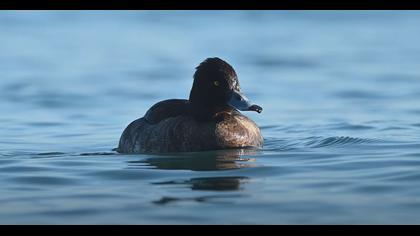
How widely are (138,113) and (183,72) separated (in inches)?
221

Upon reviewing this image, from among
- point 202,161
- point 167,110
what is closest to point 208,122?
point 167,110

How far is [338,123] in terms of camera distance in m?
14.6

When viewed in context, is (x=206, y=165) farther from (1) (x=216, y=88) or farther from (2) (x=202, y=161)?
(1) (x=216, y=88)

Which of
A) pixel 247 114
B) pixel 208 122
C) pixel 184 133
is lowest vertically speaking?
pixel 184 133

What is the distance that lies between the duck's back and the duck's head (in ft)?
0.61

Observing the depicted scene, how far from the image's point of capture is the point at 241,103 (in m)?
11.5

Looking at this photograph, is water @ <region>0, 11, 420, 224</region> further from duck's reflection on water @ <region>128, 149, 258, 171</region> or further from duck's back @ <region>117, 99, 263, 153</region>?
duck's back @ <region>117, 99, 263, 153</region>

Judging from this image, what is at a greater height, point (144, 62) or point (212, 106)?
point (144, 62)

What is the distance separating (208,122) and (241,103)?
410 millimetres

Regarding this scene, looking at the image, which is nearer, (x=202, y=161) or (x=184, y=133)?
(x=202, y=161)

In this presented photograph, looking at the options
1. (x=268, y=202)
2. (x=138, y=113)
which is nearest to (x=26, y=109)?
(x=138, y=113)

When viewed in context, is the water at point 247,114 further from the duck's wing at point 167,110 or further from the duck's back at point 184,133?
the duck's wing at point 167,110

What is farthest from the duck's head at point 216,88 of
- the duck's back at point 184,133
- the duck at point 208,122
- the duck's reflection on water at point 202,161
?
the duck's reflection on water at point 202,161
